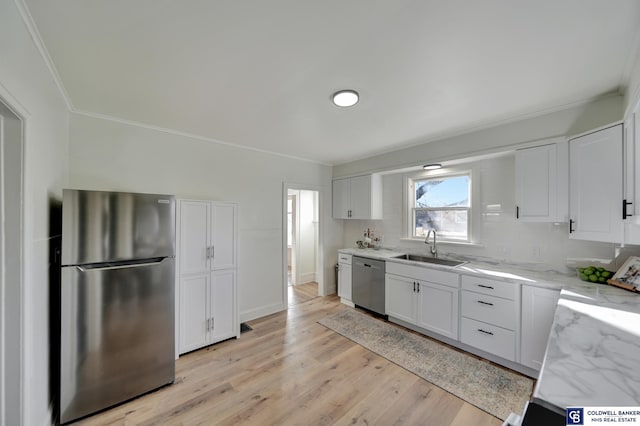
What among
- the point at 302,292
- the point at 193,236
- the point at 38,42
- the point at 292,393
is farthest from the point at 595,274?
the point at 38,42

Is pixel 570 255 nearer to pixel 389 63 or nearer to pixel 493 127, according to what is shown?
pixel 493 127

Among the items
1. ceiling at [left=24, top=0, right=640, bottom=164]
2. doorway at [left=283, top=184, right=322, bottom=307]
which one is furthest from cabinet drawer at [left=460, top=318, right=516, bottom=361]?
doorway at [left=283, top=184, right=322, bottom=307]

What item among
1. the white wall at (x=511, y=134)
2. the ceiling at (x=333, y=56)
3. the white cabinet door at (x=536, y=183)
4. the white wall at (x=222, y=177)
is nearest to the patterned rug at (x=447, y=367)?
the white wall at (x=222, y=177)

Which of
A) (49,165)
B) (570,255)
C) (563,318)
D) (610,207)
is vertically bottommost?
(563,318)

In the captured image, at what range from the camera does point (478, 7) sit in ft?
4.04

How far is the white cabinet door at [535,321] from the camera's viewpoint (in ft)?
7.21

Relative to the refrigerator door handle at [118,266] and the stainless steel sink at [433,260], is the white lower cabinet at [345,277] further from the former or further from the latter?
the refrigerator door handle at [118,266]

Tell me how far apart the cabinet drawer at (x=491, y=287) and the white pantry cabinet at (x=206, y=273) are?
2.66 meters

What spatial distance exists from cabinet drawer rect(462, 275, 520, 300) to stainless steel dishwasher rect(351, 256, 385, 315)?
1.12 metres

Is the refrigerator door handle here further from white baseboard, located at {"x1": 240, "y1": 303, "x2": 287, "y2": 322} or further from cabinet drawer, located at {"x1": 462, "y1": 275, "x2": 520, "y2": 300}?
cabinet drawer, located at {"x1": 462, "y1": 275, "x2": 520, "y2": 300}

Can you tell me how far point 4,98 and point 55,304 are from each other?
154 cm

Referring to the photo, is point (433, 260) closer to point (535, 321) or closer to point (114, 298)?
point (535, 321)

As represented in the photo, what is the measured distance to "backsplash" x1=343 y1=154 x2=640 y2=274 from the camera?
8.14 feet

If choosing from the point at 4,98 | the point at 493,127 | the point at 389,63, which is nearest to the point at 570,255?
the point at 493,127
